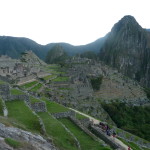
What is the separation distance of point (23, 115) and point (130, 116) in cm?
4850

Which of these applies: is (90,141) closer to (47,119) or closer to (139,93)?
(47,119)

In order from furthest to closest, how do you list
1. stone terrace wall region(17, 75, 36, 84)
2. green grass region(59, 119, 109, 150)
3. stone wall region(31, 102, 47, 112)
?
stone terrace wall region(17, 75, 36, 84) → stone wall region(31, 102, 47, 112) → green grass region(59, 119, 109, 150)

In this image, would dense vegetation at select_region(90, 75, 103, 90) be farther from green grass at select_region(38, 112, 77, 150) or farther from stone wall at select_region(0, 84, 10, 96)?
green grass at select_region(38, 112, 77, 150)

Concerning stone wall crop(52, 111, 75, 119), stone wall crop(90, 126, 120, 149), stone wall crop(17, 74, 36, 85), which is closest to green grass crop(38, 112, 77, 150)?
stone wall crop(52, 111, 75, 119)

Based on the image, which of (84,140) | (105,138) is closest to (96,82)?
(105,138)

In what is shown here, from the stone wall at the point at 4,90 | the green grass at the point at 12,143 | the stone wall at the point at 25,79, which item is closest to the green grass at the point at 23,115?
the stone wall at the point at 4,90

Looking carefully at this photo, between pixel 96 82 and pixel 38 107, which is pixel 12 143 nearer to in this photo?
pixel 38 107

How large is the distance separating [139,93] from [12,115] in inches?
2752

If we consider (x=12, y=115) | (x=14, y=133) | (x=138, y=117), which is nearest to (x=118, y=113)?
A: (x=138, y=117)

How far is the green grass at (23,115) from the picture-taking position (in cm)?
1371

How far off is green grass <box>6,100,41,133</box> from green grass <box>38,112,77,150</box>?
991mm

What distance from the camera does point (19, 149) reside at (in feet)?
27.8

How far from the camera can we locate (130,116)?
199 feet

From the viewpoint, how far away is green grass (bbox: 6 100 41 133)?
13711 mm
